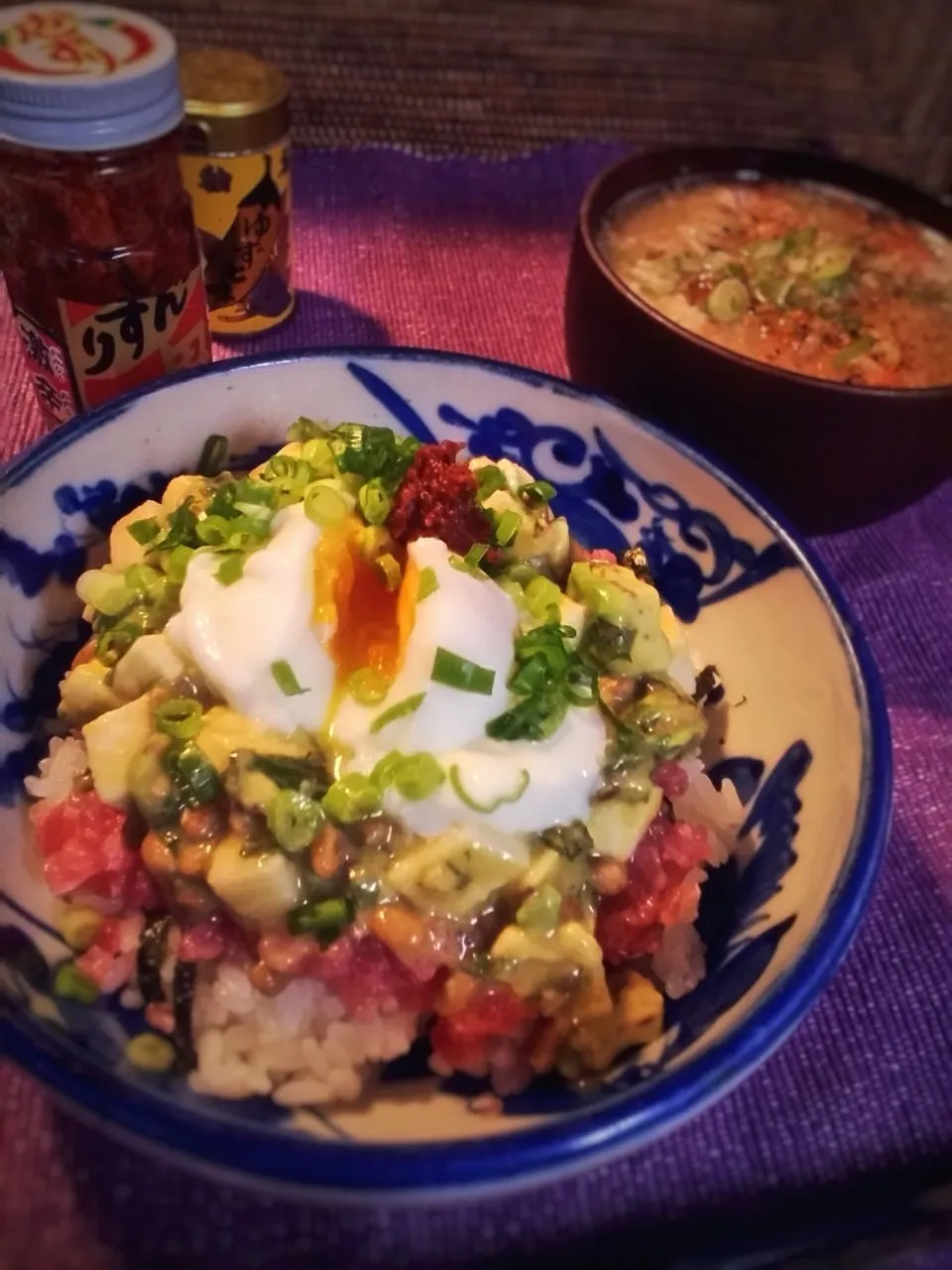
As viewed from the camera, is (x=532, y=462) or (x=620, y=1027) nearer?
(x=620, y=1027)

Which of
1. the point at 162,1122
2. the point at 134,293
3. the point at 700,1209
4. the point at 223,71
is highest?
the point at 223,71

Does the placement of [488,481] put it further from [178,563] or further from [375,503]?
[178,563]

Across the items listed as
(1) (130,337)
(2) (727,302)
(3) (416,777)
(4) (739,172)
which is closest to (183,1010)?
(3) (416,777)

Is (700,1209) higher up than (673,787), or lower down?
lower down

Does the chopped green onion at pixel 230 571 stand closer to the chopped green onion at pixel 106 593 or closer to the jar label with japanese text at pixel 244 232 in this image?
the chopped green onion at pixel 106 593

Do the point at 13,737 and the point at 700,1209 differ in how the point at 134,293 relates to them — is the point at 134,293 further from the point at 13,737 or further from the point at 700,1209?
the point at 700,1209

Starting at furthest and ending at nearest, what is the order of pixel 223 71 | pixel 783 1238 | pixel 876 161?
pixel 876 161 < pixel 223 71 < pixel 783 1238

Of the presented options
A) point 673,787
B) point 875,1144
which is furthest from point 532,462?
point 875,1144
